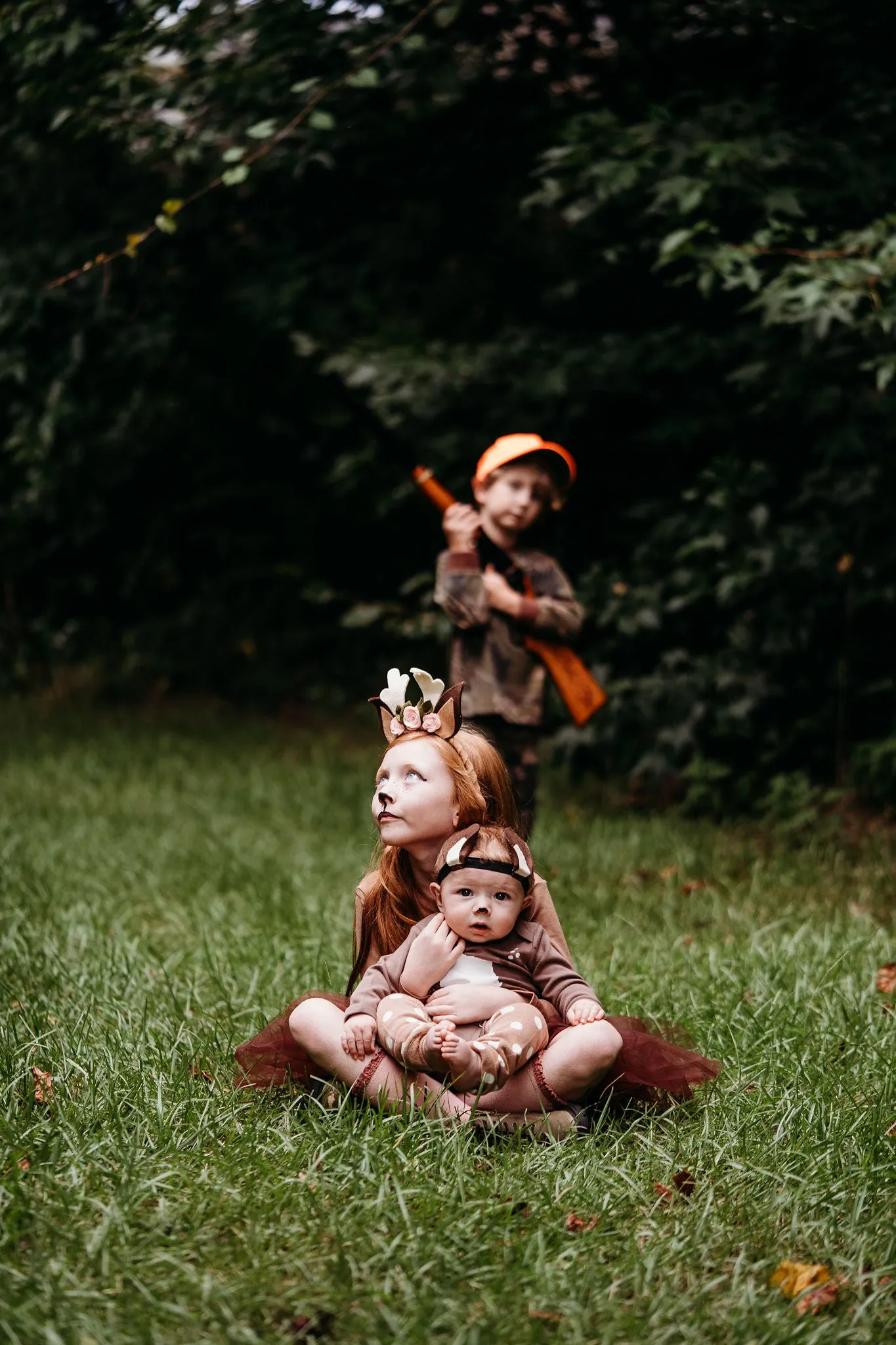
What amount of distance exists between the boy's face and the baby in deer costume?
1.65 metres

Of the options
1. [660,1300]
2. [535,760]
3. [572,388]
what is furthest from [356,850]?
[660,1300]

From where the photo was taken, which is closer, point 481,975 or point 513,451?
point 481,975

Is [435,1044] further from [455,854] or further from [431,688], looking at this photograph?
[431,688]

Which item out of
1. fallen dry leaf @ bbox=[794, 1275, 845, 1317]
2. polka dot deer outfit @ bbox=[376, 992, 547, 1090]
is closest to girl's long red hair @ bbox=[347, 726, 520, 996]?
polka dot deer outfit @ bbox=[376, 992, 547, 1090]

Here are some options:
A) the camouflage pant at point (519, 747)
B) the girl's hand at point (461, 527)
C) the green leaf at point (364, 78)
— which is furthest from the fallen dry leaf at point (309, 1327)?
the green leaf at point (364, 78)

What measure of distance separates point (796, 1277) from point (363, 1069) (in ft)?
2.89

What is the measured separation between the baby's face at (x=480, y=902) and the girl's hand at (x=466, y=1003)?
0.33 ft

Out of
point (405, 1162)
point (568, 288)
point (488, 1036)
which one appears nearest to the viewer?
point (405, 1162)

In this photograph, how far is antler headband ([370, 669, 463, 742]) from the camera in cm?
274

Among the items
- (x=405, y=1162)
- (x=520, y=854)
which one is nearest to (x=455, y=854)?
(x=520, y=854)

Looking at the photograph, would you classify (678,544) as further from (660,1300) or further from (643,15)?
(660,1300)

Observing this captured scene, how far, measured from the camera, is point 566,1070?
2.54m

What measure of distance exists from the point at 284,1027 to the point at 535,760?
180 cm

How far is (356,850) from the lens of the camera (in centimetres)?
571
